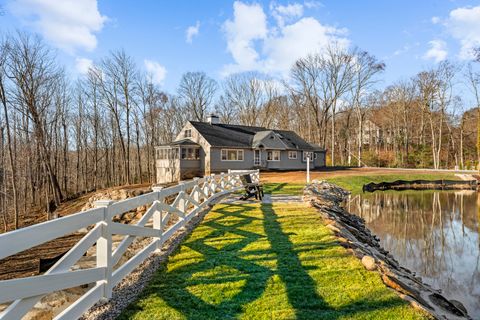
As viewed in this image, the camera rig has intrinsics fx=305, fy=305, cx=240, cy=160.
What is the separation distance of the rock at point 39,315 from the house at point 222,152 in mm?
Answer: 23164

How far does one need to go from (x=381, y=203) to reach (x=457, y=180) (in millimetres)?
13560

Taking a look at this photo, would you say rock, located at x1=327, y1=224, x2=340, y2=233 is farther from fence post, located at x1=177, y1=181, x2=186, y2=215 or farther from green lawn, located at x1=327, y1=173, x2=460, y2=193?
green lawn, located at x1=327, y1=173, x2=460, y2=193

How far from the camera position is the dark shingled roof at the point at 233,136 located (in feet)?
92.9

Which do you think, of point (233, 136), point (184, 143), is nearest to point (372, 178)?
point (233, 136)

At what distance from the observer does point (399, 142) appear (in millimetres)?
42875

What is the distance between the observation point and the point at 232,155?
2872 cm

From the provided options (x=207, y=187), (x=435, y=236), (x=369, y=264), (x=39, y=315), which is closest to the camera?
(x=39, y=315)

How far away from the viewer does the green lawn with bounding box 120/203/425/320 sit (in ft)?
11.3

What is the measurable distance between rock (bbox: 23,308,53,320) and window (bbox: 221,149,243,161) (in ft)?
80.4

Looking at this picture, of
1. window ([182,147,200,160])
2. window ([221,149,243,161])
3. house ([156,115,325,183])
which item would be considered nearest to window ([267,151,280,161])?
house ([156,115,325,183])

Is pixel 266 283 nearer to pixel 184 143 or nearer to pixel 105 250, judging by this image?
pixel 105 250

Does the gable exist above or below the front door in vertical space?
above

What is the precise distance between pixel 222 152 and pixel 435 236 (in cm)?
1943

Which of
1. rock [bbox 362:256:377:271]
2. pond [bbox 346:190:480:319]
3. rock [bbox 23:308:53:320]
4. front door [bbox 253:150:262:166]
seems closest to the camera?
rock [bbox 23:308:53:320]
